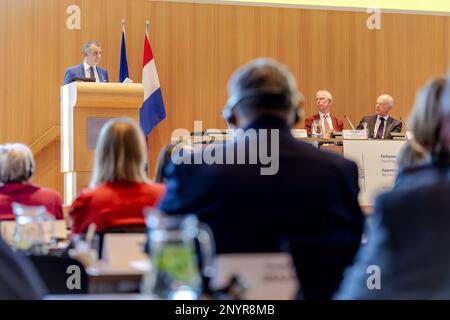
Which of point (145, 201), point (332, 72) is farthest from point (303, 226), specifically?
point (332, 72)

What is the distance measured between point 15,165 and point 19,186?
4.4 inches

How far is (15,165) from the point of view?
4223 mm

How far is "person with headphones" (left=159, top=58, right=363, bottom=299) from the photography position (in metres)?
2.38

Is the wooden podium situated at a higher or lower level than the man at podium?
→ lower

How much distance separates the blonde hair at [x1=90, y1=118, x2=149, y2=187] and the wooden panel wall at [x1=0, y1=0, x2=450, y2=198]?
24.2ft

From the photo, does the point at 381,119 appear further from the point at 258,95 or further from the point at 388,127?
the point at 258,95

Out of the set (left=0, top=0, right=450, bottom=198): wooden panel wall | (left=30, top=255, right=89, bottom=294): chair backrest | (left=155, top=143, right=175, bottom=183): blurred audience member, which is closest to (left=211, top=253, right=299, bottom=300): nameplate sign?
(left=30, top=255, right=89, bottom=294): chair backrest

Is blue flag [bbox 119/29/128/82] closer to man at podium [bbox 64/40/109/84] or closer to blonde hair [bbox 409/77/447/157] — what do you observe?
man at podium [bbox 64/40/109/84]

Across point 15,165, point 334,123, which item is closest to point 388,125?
point 334,123

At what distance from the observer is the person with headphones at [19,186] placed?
4.18 meters

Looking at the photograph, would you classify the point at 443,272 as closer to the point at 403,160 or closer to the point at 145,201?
the point at 403,160

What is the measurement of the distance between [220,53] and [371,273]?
966cm

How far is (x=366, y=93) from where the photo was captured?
12336 mm

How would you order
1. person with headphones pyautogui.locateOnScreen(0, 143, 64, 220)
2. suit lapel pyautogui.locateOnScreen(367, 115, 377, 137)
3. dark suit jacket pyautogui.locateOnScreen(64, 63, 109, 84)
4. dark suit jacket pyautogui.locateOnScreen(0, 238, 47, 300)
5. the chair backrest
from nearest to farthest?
1. dark suit jacket pyautogui.locateOnScreen(0, 238, 47, 300)
2. the chair backrest
3. person with headphones pyautogui.locateOnScreen(0, 143, 64, 220)
4. dark suit jacket pyautogui.locateOnScreen(64, 63, 109, 84)
5. suit lapel pyautogui.locateOnScreen(367, 115, 377, 137)
